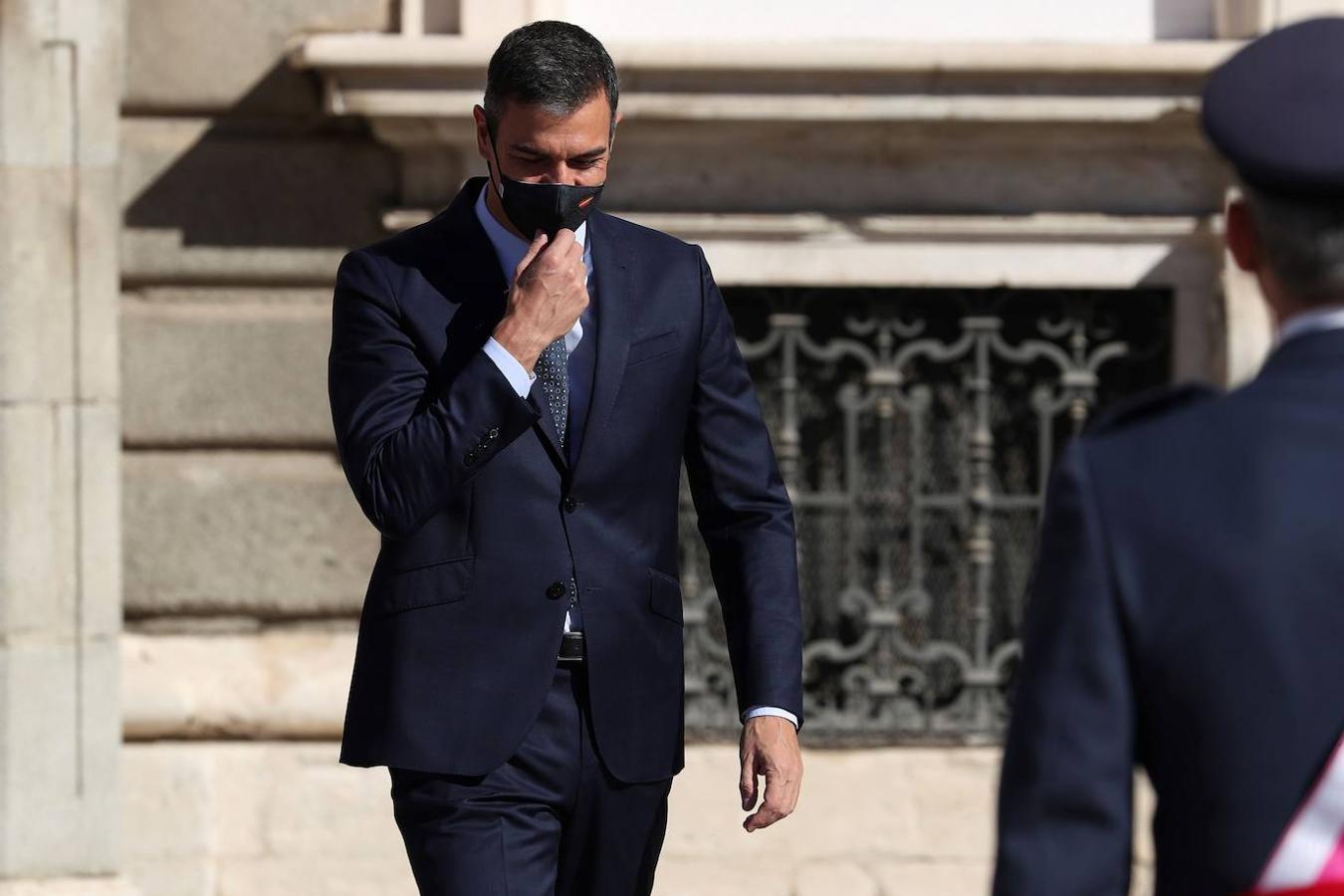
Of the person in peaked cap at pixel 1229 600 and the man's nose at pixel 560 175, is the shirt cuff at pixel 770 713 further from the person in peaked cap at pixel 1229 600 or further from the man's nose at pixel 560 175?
the person in peaked cap at pixel 1229 600

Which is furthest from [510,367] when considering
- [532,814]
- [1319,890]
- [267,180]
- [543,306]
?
[267,180]

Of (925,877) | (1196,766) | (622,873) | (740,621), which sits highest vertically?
(1196,766)

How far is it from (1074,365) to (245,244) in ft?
7.04

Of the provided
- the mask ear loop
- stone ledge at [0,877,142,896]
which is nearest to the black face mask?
the mask ear loop

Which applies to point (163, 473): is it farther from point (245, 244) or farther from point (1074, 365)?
point (1074, 365)

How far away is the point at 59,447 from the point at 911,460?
216 cm

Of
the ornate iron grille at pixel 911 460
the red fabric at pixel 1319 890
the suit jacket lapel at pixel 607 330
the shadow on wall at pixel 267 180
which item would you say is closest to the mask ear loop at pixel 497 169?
the suit jacket lapel at pixel 607 330

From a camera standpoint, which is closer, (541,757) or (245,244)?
(541,757)

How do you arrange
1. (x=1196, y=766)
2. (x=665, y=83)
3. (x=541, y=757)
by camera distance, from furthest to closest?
(x=665, y=83) → (x=541, y=757) → (x=1196, y=766)

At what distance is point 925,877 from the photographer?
5.95 meters

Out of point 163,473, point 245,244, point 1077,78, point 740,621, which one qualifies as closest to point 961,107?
point 1077,78

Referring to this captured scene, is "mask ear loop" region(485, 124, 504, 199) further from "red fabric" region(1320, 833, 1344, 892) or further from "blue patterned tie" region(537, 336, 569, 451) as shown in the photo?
"red fabric" region(1320, 833, 1344, 892)

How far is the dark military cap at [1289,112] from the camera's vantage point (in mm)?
1779

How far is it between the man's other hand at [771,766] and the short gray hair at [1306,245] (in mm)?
1725
